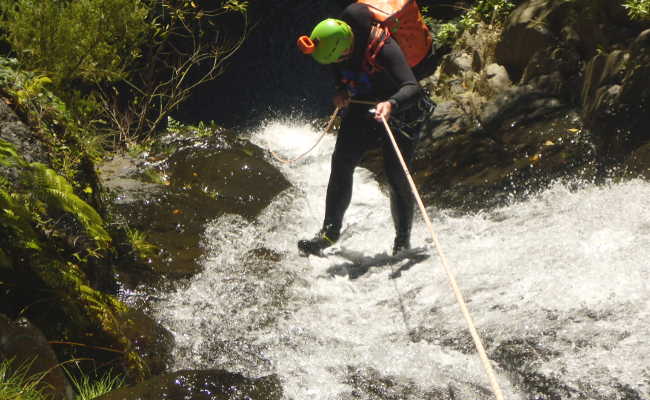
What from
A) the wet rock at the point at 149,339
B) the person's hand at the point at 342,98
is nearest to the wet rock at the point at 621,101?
the person's hand at the point at 342,98

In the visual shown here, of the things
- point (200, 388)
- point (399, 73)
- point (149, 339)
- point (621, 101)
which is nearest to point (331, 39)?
point (399, 73)

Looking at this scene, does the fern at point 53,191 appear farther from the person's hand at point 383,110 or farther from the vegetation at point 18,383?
the person's hand at point 383,110

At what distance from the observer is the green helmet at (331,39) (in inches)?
167

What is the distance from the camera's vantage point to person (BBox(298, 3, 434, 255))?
428cm

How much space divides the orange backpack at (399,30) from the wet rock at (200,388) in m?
2.45

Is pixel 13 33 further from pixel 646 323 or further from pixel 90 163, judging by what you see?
pixel 646 323

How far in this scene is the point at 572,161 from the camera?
588 centimetres

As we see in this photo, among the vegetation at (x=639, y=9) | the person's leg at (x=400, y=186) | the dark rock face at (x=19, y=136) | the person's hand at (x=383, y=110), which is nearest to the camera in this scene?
the dark rock face at (x=19, y=136)

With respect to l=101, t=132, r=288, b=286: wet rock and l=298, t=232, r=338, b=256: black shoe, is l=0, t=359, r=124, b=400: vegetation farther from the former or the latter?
l=298, t=232, r=338, b=256: black shoe

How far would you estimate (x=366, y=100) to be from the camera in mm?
4590

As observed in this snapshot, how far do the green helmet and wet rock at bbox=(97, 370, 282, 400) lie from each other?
2.33 m

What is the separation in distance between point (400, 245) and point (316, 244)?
715mm

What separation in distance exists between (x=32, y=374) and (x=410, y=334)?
7.01 feet

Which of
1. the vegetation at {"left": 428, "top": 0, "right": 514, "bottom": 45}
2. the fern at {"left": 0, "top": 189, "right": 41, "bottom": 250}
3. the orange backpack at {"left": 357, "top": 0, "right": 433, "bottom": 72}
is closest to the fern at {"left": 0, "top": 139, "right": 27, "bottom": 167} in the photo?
the fern at {"left": 0, "top": 189, "right": 41, "bottom": 250}
